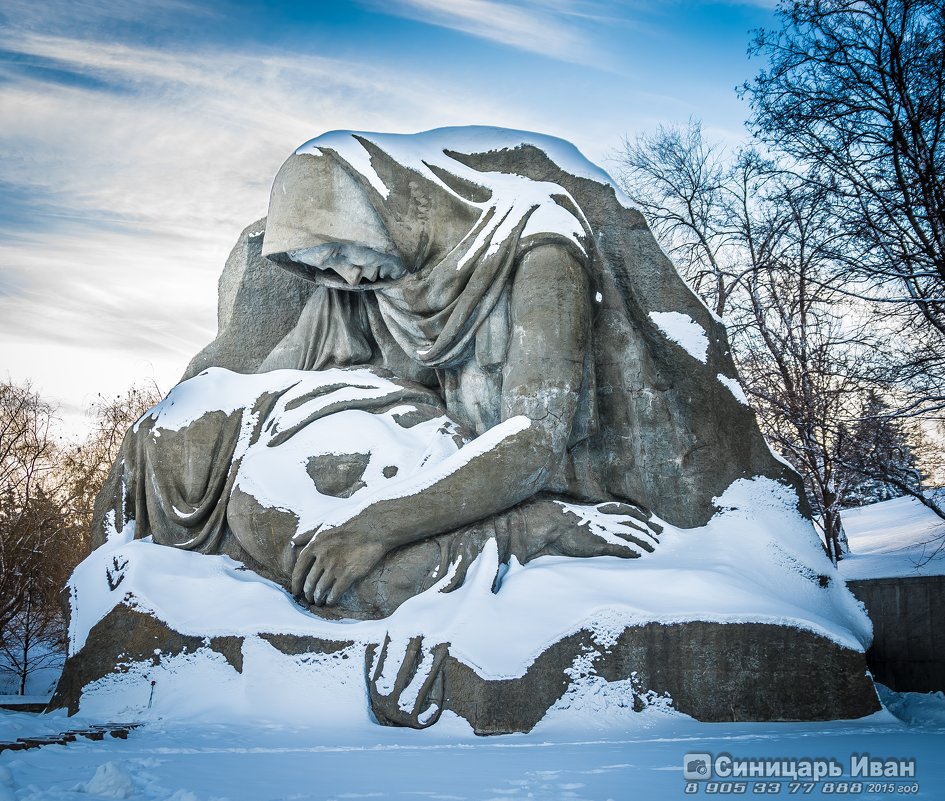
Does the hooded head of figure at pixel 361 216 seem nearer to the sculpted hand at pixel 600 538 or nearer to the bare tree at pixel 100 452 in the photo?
the sculpted hand at pixel 600 538

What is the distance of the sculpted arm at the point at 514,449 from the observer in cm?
486

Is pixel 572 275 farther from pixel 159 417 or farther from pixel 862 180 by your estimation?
pixel 862 180

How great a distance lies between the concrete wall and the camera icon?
364cm

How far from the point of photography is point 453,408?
577 centimetres

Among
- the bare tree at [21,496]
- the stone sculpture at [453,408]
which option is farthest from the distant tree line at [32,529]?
the stone sculpture at [453,408]

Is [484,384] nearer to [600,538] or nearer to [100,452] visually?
[600,538]

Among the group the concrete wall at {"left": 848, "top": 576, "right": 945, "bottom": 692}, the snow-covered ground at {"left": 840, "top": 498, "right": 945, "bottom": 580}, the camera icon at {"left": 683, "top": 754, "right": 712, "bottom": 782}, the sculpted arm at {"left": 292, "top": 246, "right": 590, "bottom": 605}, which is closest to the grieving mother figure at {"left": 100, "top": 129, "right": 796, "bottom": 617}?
the sculpted arm at {"left": 292, "top": 246, "right": 590, "bottom": 605}

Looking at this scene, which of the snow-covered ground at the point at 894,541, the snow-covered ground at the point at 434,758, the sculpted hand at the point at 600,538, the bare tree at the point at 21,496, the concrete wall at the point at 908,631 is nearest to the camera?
the snow-covered ground at the point at 434,758

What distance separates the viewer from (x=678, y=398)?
18.1ft

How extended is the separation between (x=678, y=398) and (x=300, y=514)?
2.12 metres

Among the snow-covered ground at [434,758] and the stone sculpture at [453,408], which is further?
the stone sculpture at [453,408]

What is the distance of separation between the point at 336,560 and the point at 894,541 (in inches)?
263

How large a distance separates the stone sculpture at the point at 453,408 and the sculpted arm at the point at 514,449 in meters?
0.01

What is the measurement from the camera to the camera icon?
3195 mm
